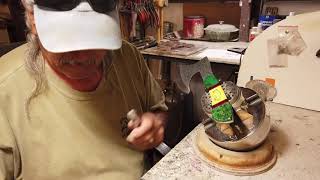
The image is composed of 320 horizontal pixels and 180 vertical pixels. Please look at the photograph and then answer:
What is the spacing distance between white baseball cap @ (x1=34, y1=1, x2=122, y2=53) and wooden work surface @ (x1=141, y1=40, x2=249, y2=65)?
43.5 inches

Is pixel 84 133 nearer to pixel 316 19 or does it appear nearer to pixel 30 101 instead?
pixel 30 101

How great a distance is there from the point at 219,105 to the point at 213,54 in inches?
41.9

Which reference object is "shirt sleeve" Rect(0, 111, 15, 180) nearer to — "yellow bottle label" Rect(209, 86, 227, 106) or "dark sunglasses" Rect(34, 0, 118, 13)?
"dark sunglasses" Rect(34, 0, 118, 13)

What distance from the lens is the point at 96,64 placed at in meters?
0.70

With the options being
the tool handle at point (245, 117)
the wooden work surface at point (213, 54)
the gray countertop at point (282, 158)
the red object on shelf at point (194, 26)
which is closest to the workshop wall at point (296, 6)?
the wooden work surface at point (213, 54)

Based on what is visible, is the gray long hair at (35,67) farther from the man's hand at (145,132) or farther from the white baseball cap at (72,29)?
the man's hand at (145,132)

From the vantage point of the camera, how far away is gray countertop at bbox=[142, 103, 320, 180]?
2.14 ft

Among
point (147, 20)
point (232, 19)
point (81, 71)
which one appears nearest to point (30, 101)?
point (81, 71)

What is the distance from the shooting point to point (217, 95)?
2.27ft

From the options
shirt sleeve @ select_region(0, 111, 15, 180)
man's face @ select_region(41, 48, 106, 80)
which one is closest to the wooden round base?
man's face @ select_region(41, 48, 106, 80)

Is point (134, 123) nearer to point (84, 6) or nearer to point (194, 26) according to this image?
point (84, 6)

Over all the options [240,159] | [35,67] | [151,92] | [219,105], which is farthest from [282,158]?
[35,67]

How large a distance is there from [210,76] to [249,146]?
0.71ft

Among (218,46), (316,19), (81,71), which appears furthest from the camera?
(218,46)
